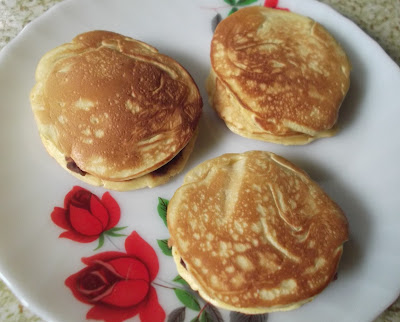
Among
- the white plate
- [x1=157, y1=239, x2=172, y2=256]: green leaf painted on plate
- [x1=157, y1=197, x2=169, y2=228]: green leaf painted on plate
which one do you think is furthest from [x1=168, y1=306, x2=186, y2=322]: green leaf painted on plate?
[x1=157, y1=197, x2=169, y2=228]: green leaf painted on plate

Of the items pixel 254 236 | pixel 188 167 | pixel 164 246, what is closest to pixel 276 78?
pixel 188 167

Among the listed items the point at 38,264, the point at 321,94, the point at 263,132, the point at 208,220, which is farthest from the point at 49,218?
the point at 321,94

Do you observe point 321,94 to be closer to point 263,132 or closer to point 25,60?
point 263,132

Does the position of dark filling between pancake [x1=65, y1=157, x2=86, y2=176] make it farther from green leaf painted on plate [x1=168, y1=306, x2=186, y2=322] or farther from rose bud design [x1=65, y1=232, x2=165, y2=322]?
green leaf painted on plate [x1=168, y1=306, x2=186, y2=322]

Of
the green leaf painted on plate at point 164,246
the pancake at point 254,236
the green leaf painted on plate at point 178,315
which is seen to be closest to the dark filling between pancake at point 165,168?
the pancake at point 254,236

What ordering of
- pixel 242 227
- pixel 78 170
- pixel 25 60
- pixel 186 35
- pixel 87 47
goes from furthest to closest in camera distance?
pixel 186 35 < pixel 25 60 < pixel 87 47 < pixel 78 170 < pixel 242 227

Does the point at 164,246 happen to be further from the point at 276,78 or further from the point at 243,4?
the point at 243,4
